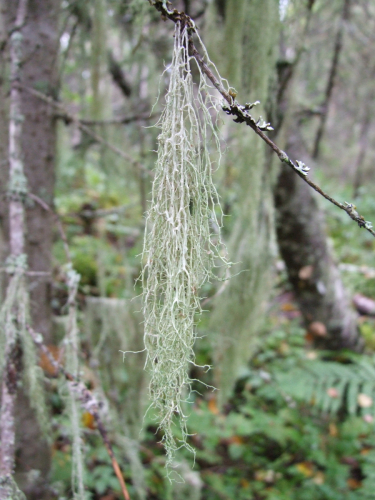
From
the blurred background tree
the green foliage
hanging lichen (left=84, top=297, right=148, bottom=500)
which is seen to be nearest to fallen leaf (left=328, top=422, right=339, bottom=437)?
the blurred background tree

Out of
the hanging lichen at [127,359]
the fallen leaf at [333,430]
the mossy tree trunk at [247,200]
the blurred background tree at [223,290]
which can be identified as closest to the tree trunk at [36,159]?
the blurred background tree at [223,290]

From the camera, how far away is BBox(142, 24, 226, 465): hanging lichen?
0.58 m

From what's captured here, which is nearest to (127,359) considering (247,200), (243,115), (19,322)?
(247,200)

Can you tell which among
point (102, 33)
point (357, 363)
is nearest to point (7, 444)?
point (102, 33)

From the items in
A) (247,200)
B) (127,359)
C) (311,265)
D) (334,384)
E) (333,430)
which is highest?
(247,200)

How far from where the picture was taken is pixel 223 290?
1.38 m

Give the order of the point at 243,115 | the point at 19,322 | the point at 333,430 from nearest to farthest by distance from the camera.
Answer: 1. the point at 243,115
2. the point at 19,322
3. the point at 333,430

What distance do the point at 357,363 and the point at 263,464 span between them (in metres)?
0.99

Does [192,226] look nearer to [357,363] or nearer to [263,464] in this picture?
[357,363]

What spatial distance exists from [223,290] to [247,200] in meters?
0.37

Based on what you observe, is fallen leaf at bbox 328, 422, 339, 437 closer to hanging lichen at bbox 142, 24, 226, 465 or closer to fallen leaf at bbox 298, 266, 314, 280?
fallen leaf at bbox 298, 266, 314, 280

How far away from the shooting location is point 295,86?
1745 millimetres

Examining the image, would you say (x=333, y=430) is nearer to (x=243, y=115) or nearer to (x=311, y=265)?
(x=311, y=265)

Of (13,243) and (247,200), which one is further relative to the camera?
(247,200)
